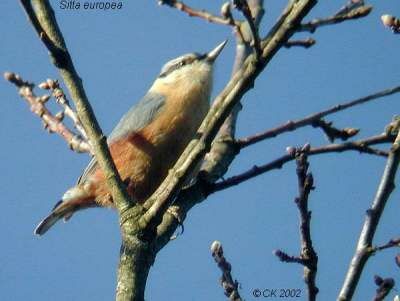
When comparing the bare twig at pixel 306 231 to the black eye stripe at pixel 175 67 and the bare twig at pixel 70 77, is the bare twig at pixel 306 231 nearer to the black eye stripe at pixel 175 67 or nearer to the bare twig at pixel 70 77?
the bare twig at pixel 70 77

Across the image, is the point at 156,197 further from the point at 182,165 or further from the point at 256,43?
the point at 256,43

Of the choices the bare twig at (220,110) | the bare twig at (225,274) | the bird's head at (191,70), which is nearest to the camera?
the bare twig at (220,110)

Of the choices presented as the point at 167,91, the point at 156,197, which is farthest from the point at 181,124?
the point at 156,197

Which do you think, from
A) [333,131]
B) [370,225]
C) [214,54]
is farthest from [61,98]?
[370,225]

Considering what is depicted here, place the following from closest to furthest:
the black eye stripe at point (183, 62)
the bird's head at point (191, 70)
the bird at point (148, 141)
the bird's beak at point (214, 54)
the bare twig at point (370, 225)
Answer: the bare twig at point (370, 225) → the bird at point (148, 141) → the bird's head at point (191, 70) → the bird's beak at point (214, 54) → the black eye stripe at point (183, 62)

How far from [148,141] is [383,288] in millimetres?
2847

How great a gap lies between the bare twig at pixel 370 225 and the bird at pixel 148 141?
2.61m

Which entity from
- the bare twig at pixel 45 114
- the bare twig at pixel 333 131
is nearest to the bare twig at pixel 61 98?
the bare twig at pixel 45 114

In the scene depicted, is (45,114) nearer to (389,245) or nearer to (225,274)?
(225,274)

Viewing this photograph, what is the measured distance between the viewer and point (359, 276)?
224 centimetres

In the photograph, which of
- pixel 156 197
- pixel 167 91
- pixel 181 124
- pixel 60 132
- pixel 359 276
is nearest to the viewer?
pixel 359 276

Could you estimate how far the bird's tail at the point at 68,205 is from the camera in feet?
17.2

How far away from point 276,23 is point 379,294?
3.47 feet

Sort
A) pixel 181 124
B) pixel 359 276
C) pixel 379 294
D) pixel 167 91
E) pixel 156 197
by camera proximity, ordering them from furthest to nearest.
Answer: pixel 167 91
pixel 181 124
pixel 156 197
pixel 379 294
pixel 359 276
